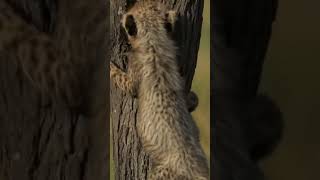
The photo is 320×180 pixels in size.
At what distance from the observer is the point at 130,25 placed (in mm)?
1346

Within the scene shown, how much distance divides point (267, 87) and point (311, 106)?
135 mm

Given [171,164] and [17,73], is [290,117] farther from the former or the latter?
[17,73]

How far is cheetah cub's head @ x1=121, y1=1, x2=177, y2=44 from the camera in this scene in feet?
4.16

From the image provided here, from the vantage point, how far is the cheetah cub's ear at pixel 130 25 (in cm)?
131

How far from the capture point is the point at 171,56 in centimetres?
129

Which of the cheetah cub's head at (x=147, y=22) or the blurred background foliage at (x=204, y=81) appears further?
the blurred background foliage at (x=204, y=81)

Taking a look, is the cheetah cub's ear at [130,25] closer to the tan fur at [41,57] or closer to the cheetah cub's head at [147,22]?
the cheetah cub's head at [147,22]

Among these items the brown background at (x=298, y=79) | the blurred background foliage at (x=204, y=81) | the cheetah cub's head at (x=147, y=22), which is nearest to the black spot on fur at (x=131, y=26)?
the cheetah cub's head at (x=147, y=22)

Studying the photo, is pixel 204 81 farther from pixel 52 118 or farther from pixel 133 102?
pixel 52 118

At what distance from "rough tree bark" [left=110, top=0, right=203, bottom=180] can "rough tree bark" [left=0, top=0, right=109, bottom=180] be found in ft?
0.55

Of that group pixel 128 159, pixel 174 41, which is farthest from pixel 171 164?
pixel 174 41

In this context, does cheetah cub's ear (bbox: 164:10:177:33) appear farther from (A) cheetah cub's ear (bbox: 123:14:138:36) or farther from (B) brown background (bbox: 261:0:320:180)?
(B) brown background (bbox: 261:0:320:180)

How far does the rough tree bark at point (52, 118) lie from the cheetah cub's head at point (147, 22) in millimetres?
166

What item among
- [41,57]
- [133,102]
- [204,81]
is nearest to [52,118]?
[41,57]
